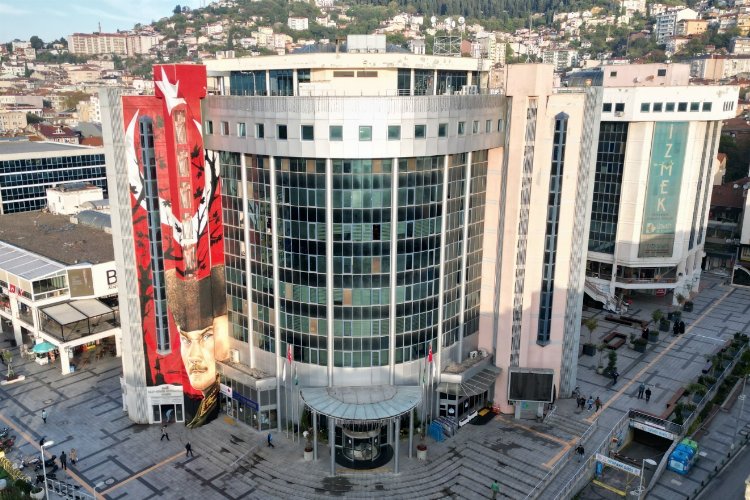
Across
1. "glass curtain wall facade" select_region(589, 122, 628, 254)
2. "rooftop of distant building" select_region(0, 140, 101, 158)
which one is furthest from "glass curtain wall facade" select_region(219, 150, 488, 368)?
"rooftop of distant building" select_region(0, 140, 101, 158)

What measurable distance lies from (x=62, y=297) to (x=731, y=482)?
67636mm

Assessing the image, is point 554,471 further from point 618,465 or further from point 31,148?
point 31,148

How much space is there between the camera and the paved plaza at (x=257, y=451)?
44781 millimetres

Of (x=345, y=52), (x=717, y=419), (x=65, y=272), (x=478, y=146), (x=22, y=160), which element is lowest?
(x=717, y=419)

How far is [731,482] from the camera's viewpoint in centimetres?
4678

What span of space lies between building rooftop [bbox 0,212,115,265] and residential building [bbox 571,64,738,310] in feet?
214

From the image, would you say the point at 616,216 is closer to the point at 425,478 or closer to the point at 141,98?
the point at 425,478

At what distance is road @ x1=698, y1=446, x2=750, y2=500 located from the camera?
45312 millimetres

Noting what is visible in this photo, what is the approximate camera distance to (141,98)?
1865 inches

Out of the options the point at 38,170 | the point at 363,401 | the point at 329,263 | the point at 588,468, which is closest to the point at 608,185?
the point at 588,468

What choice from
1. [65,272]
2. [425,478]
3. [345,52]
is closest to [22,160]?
[65,272]

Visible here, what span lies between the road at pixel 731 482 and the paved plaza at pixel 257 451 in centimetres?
405

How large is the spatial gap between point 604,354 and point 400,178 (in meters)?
38.1

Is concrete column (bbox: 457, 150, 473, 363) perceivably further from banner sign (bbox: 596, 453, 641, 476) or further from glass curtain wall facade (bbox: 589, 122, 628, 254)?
glass curtain wall facade (bbox: 589, 122, 628, 254)
